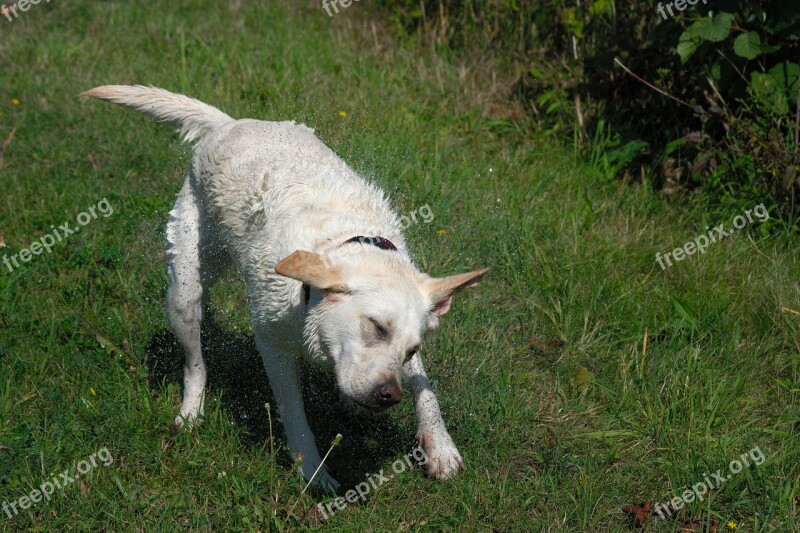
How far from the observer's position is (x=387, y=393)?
132 inches

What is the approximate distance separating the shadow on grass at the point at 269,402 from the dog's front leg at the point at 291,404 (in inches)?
7.1

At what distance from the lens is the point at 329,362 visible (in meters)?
3.60

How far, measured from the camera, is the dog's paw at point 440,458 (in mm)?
4082

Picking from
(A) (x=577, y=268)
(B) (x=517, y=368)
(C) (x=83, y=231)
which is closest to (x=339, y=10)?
(C) (x=83, y=231)

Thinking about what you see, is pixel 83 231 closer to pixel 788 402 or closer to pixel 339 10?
pixel 339 10

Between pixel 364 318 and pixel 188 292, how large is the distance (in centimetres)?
139

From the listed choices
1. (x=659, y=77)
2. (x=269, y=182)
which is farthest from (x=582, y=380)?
(x=659, y=77)

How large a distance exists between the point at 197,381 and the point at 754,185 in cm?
373
